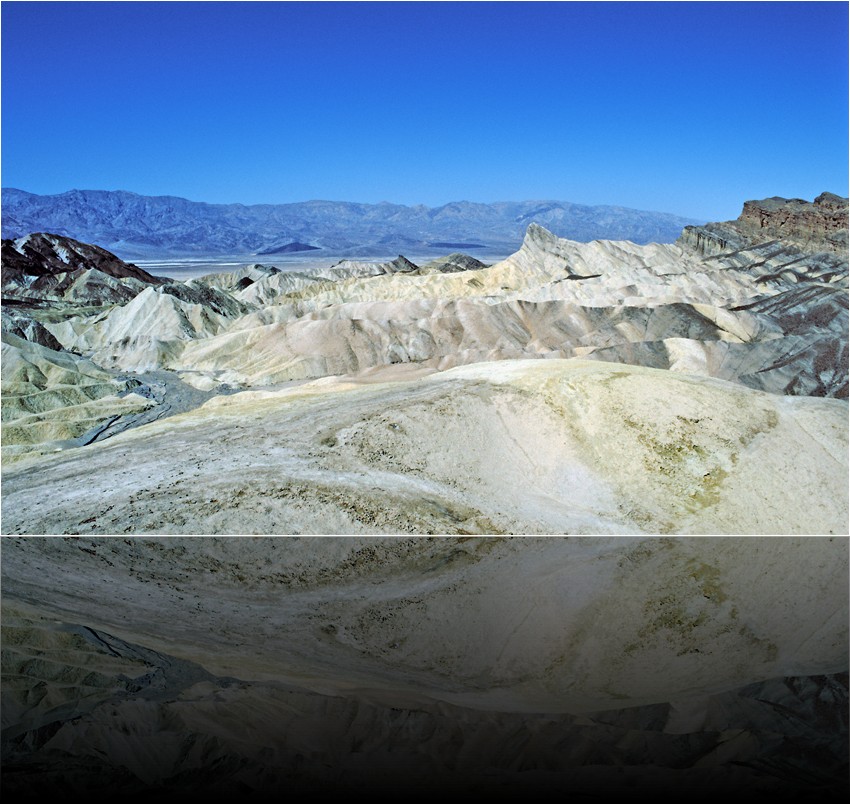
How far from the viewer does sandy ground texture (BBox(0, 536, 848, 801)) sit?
205 inches

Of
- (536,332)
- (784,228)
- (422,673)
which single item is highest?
(784,228)

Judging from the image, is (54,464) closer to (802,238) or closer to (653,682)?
(653,682)

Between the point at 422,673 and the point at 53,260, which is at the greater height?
the point at 53,260

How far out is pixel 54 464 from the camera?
1830 cm

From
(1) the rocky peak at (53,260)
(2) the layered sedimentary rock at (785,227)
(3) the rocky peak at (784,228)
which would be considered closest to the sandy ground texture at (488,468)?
(2) the layered sedimentary rock at (785,227)

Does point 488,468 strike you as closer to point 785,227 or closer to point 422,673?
point 422,673

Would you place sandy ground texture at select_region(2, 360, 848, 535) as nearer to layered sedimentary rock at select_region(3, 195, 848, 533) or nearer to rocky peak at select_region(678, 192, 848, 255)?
layered sedimentary rock at select_region(3, 195, 848, 533)

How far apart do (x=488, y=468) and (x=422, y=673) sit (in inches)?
347

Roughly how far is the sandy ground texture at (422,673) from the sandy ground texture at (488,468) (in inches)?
78.3

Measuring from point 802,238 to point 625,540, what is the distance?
60988 mm

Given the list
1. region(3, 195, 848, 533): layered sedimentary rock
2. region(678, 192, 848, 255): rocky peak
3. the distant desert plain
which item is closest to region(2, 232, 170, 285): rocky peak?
region(3, 195, 848, 533): layered sedimentary rock

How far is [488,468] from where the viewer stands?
52.5 feet

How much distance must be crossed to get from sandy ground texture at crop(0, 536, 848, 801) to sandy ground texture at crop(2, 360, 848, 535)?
1989 mm

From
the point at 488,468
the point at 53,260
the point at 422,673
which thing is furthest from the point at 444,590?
the point at 53,260
